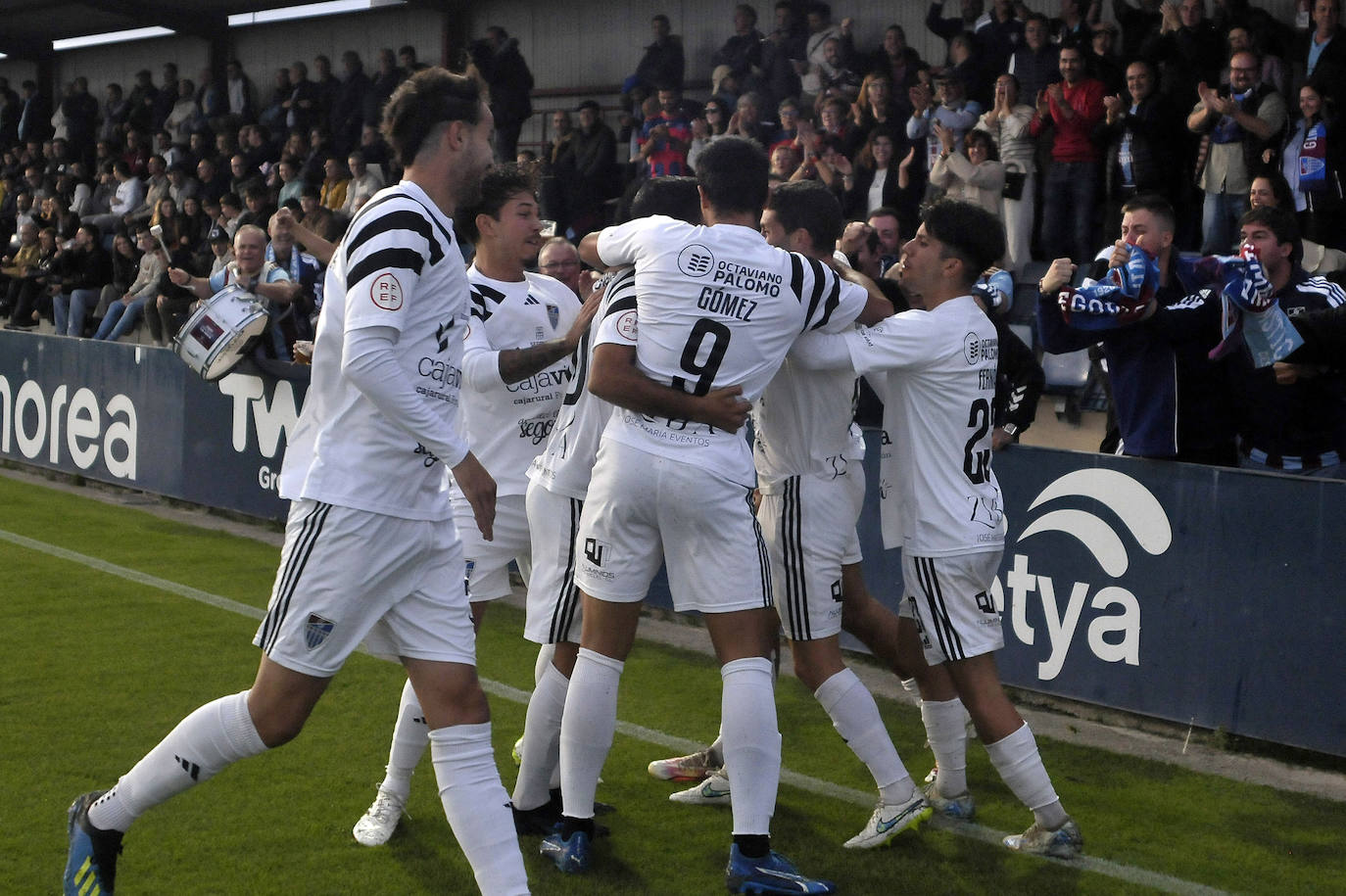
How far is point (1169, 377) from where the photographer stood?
5.69 m

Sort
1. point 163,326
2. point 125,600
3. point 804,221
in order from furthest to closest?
point 163,326, point 125,600, point 804,221

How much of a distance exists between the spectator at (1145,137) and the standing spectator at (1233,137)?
28cm

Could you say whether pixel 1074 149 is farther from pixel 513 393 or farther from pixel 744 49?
pixel 513 393

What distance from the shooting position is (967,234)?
436 centimetres

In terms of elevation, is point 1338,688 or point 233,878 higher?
point 1338,688

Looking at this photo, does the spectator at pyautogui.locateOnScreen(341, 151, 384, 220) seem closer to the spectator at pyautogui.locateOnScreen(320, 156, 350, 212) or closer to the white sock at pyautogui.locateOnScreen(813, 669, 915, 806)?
the spectator at pyautogui.locateOnScreen(320, 156, 350, 212)

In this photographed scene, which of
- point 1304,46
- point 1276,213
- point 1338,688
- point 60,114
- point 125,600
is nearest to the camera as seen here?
point 1338,688

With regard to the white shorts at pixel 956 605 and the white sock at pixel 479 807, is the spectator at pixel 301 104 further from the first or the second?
the white sock at pixel 479 807

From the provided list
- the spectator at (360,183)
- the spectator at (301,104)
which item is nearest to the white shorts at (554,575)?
the spectator at (360,183)

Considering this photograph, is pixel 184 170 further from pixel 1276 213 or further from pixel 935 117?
pixel 1276 213

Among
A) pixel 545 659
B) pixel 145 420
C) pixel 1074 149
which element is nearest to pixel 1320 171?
pixel 1074 149

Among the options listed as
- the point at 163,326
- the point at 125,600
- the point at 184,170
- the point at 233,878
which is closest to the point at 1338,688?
the point at 233,878

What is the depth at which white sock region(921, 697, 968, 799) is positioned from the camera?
15.3 ft

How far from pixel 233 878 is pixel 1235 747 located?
3710mm
